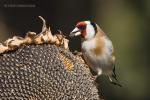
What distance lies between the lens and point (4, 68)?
349cm

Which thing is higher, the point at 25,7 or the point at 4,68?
the point at 25,7

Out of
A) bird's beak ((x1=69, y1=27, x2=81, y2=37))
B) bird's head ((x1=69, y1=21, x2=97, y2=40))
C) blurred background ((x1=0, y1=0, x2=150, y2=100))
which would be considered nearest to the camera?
bird's beak ((x1=69, y1=27, x2=81, y2=37))

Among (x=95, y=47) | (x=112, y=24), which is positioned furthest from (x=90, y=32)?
(x=112, y=24)

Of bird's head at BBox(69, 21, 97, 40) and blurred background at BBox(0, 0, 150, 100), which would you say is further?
blurred background at BBox(0, 0, 150, 100)

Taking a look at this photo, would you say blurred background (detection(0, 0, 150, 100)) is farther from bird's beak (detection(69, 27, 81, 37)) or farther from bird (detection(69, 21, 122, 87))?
bird's beak (detection(69, 27, 81, 37))

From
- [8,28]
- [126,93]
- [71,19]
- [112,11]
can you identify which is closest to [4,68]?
[8,28]

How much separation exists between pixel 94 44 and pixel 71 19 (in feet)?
17.3

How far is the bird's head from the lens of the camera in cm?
485

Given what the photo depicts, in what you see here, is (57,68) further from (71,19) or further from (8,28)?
(71,19)

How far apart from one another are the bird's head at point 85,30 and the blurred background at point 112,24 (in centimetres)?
357

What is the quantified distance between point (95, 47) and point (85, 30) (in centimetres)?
18

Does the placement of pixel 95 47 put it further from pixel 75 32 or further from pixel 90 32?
pixel 75 32

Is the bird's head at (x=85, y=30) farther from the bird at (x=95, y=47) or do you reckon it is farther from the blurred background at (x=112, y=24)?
the blurred background at (x=112, y=24)

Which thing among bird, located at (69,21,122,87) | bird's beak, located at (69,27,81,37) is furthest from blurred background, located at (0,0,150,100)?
bird's beak, located at (69,27,81,37)
